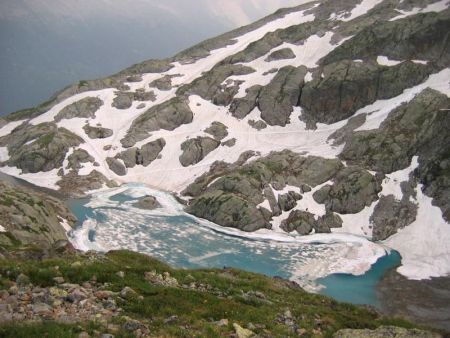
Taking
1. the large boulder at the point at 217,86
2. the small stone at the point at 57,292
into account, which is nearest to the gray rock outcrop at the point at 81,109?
the large boulder at the point at 217,86

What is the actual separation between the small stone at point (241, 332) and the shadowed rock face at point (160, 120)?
363 ft

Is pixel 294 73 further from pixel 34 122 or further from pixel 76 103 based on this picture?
pixel 34 122

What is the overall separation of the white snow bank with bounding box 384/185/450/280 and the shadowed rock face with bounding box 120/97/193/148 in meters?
72.8

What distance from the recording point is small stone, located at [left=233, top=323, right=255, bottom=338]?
18.2 meters

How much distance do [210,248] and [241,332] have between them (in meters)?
53.9

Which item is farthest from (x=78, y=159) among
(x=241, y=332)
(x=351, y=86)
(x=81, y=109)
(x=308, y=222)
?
(x=241, y=332)

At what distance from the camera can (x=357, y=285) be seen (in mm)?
61844

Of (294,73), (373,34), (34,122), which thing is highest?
(373,34)

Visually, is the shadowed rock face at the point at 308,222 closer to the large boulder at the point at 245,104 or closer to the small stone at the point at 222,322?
the large boulder at the point at 245,104


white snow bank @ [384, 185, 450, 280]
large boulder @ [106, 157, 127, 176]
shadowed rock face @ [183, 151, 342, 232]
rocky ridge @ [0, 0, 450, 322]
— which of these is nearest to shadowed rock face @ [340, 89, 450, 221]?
rocky ridge @ [0, 0, 450, 322]

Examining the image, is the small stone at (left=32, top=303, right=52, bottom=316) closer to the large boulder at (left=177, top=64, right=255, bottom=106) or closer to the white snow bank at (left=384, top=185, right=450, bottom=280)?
the white snow bank at (left=384, top=185, right=450, bottom=280)

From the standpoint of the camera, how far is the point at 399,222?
271ft

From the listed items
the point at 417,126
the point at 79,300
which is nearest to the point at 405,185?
the point at 417,126

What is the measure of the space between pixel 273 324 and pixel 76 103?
450 ft
